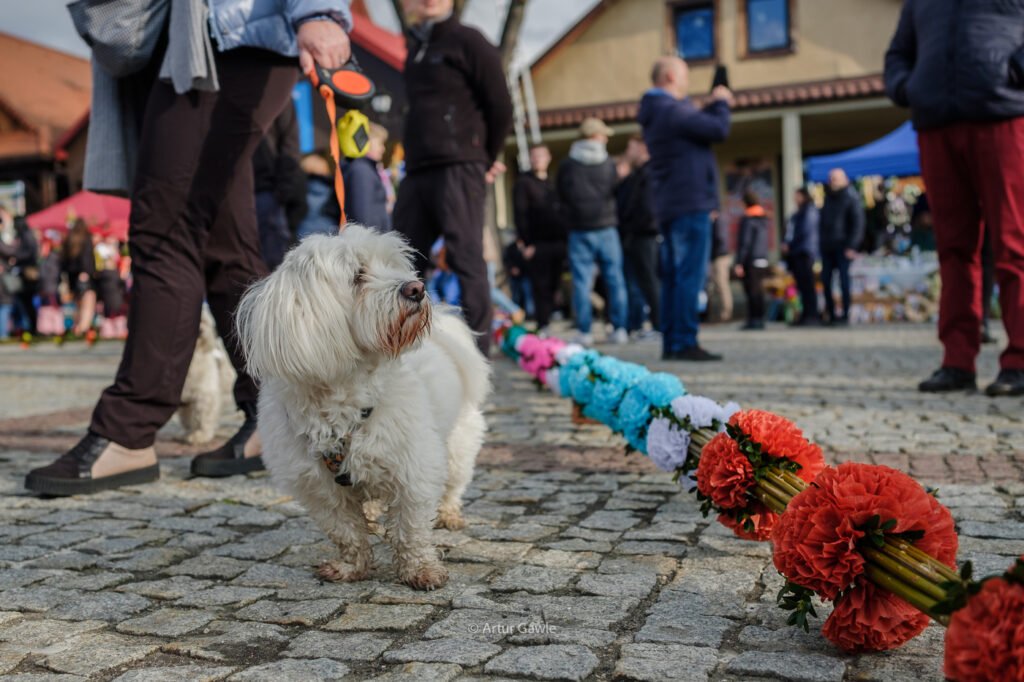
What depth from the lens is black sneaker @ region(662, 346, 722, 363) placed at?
28.1 ft

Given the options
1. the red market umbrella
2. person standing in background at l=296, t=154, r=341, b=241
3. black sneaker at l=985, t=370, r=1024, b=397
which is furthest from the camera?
the red market umbrella

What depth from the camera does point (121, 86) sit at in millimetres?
4125

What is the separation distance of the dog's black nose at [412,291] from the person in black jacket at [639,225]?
362 inches

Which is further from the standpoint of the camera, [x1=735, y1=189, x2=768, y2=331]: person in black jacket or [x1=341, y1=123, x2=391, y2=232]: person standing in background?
[x1=735, y1=189, x2=768, y2=331]: person in black jacket

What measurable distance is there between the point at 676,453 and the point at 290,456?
1.30 metres

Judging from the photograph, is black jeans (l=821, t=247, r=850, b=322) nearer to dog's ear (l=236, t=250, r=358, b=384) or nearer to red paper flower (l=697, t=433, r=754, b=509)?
red paper flower (l=697, t=433, r=754, b=509)

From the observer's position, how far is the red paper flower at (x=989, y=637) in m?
1.45

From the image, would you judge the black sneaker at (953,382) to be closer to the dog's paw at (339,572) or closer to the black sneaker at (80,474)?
the dog's paw at (339,572)

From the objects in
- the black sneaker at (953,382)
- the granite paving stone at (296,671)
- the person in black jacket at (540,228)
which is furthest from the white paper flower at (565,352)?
the person in black jacket at (540,228)

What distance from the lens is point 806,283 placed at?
47.6 ft

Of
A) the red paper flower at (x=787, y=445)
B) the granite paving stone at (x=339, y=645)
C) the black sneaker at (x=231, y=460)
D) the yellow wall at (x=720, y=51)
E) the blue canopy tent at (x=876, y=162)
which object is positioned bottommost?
the granite paving stone at (x=339, y=645)

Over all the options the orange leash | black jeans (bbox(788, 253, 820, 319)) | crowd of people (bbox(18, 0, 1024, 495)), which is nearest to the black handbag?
crowd of people (bbox(18, 0, 1024, 495))

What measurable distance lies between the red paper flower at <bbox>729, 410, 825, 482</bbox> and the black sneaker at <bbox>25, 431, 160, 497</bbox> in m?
2.50

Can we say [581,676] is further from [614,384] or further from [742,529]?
[614,384]
